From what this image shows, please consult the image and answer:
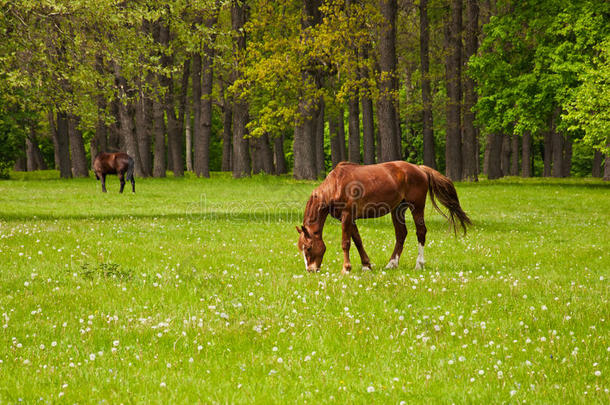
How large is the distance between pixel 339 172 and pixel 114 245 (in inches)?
267

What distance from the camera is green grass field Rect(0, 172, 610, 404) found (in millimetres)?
5371

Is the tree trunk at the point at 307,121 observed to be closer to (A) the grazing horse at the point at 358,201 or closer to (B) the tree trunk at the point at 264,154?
(B) the tree trunk at the point at 264,154

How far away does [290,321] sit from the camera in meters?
7.39

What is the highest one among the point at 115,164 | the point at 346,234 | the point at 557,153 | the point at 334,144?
the point at 334,144

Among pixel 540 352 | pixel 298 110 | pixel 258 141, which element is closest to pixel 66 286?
pixel 540 352

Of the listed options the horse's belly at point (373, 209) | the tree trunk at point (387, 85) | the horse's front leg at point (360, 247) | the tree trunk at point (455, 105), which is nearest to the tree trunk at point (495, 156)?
the tree trunk at point (455, 105)

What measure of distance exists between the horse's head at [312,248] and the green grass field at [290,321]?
1.39 ft

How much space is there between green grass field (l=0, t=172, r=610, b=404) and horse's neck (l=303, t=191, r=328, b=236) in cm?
102

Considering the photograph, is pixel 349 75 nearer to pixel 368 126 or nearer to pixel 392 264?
pixel 368 126

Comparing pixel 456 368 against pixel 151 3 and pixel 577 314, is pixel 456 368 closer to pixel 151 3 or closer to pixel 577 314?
pixel 577 314

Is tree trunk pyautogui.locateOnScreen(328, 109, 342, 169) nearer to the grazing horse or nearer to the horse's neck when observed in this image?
the grazing horse

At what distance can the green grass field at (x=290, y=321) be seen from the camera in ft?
17.6

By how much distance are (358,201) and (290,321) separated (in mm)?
Result: 3829

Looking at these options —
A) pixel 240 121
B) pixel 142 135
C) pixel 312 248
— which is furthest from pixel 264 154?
pixel 312 248
